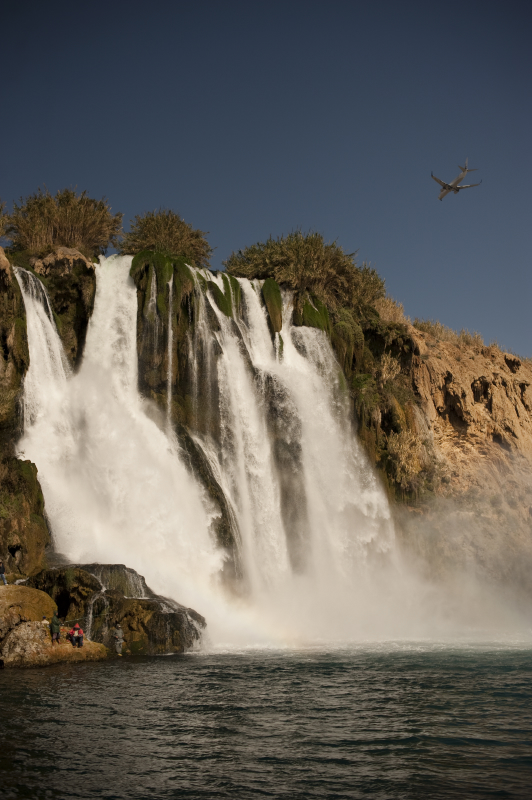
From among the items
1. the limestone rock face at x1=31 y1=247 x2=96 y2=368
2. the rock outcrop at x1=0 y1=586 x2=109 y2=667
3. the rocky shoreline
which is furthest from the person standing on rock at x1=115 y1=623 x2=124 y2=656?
the limestone rock face at x1=31 y1=247 x2=96 y2=368

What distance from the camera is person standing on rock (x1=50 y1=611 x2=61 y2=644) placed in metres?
14.6

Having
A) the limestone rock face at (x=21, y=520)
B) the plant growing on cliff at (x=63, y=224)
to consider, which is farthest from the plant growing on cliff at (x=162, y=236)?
the limestone rock face at (x=21, y=520)

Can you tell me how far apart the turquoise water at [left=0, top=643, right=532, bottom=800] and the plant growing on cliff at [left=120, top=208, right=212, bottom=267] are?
21.8 metres

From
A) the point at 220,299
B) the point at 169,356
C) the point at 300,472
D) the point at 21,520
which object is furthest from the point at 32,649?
the point at 220,299

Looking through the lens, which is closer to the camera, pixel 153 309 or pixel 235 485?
pixel 235 485

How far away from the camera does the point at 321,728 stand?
982cm

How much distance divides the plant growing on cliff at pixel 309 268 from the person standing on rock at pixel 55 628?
20953 millimetres

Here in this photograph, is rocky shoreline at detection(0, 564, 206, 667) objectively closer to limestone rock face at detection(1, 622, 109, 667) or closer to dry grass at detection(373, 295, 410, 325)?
limestone rock face at detection(1, 622, 109, 667)

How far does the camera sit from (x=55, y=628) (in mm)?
14562

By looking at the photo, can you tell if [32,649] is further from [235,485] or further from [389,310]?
[389,310]

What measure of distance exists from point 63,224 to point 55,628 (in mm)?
19650

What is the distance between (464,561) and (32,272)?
2180 centimetres

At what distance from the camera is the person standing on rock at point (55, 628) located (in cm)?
1459

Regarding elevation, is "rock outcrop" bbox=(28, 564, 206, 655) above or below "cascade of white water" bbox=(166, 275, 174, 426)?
below
